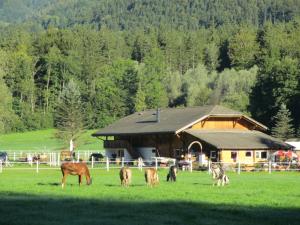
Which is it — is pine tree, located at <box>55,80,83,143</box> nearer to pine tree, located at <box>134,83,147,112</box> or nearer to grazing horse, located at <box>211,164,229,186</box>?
pine tree, located at <box>134,83,147,112</box>

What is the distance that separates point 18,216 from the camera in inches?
762

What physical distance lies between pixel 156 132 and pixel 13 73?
67686mm

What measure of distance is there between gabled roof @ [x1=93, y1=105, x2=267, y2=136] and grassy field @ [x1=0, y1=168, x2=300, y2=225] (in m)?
29.4

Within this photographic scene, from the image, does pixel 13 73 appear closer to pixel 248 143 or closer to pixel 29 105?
pixel 29 105

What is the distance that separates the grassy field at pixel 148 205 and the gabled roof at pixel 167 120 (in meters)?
29.4

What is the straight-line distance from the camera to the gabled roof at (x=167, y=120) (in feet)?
197

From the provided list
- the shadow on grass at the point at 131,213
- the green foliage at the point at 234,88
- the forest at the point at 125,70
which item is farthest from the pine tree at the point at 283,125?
the shadow on grass at the point at 131,213

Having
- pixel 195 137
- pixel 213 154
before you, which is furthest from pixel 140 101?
pixel 213 154

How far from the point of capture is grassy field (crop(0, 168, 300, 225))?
745 inches

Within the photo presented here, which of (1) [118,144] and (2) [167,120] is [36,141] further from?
(2) [167,120]

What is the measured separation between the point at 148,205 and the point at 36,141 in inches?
3438

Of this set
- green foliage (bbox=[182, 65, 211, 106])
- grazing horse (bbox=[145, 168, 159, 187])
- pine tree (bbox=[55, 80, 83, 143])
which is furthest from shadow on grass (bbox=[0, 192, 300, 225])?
green foliage (bbox=[182, 65, 211, 106])

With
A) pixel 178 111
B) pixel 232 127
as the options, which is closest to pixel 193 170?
pixel 232 127

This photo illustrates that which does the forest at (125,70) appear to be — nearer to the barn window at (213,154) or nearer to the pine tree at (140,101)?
the pine tree at (140,101)
